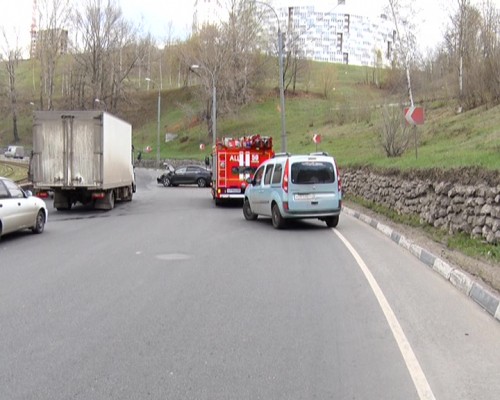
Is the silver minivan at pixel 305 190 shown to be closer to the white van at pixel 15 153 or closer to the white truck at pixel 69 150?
the white truck at pixel 69 150

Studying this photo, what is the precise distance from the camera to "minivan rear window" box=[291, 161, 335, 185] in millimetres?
14203

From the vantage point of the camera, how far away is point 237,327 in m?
5.77

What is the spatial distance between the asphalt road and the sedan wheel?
8.66 feet

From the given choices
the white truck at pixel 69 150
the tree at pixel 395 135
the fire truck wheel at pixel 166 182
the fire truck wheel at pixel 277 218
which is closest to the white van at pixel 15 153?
the fire truck wheel at pixel 166 182

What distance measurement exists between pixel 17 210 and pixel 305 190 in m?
6.85

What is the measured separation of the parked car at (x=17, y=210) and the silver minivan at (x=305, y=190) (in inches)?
233

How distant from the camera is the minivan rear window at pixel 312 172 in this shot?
46.6 feet

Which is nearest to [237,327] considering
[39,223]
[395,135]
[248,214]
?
[39,223]

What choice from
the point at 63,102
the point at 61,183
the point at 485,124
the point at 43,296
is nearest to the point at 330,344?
the point at 43,296

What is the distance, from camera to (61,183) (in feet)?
61.1

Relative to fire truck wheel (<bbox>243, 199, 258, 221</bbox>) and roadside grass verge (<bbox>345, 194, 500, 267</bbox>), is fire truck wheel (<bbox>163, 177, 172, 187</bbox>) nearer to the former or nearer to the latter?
fire truck wheel (<bbox>243, 199, 258, 221</bbox>)

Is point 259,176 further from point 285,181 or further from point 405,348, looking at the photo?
point 405,348

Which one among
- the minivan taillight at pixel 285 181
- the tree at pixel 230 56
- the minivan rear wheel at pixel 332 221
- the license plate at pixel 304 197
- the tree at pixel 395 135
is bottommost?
the minivan rear wheel at pixel 332 221

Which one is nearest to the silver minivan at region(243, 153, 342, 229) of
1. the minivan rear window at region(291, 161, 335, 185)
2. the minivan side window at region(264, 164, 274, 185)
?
the minivan rear window at region(291, 161, 335, 185)
